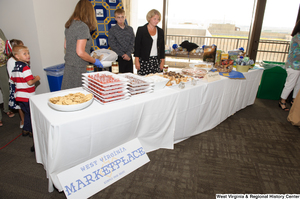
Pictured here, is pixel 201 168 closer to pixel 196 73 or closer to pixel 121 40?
pixel 196 73

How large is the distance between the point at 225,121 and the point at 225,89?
1.71 feet

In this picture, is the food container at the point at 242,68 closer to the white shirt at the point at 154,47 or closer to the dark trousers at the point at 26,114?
the white shirt at the point at 154,47

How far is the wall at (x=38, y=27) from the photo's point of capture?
251 cm

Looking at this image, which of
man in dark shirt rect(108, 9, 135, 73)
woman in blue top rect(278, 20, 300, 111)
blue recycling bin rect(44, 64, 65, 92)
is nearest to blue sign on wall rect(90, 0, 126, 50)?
man in dark shirt rect(108, 9, 135, 73)

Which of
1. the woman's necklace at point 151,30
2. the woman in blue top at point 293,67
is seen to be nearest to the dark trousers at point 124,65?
the woman's necklace at point 151,30

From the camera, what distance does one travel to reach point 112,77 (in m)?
1.45

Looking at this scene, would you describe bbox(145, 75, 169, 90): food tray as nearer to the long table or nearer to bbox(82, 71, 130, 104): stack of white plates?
the long table

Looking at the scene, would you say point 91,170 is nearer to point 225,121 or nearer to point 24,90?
point 24,90

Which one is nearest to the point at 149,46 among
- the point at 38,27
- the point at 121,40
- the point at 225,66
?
the point at 121,40

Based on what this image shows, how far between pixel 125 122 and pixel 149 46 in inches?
58.3

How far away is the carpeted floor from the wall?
0.99 meters

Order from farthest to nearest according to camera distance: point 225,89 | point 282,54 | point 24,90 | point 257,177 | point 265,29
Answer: point 282,54 → point 265,29 → point 225,89 → point 24,90 → point 257,177

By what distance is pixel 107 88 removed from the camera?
4.19ft

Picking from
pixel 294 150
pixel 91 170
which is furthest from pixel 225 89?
pixel 91 170
